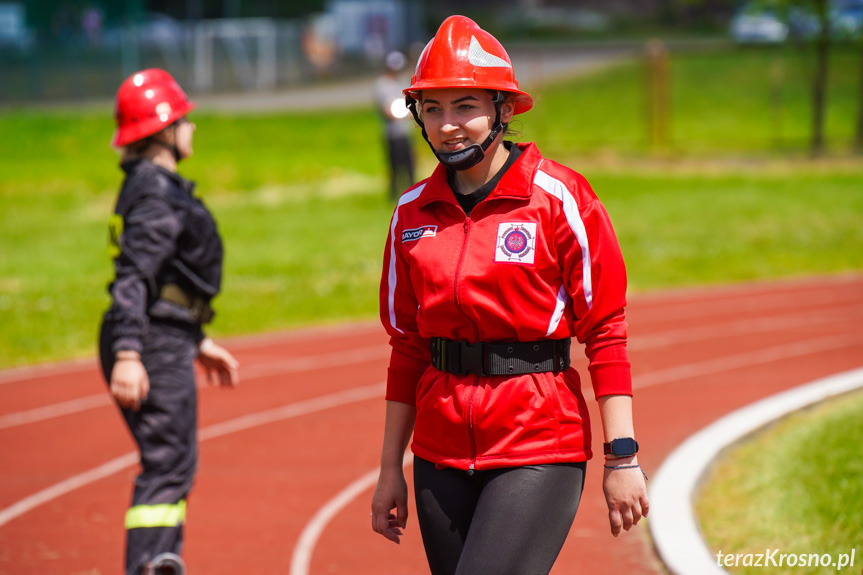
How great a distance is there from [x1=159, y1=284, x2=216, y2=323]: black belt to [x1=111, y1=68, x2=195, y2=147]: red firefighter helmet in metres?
0.62

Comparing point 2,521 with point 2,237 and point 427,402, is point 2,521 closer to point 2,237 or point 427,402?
point 427,402

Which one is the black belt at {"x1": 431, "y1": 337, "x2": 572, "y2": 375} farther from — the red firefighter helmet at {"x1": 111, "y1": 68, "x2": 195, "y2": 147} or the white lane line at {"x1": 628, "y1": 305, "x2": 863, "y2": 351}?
the white lane line at {"x1": 628, "y1": 305, "x2": 863, "y2": 351}

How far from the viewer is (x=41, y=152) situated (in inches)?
1143

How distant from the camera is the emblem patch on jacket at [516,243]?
3.06 m

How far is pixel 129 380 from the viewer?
409 centimetres

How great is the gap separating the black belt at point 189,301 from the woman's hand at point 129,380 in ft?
1.20

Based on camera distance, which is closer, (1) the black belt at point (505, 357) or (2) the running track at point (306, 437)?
(1) the black belt at point (505, 357)

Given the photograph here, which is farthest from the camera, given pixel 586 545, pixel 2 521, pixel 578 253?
pixel 2 521

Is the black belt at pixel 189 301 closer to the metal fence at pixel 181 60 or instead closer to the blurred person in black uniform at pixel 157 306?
the blurred person in black uniform at pixel 157 306

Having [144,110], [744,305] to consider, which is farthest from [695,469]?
[744,305]

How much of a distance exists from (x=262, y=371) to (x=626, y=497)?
23.0 ft

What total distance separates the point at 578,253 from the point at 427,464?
0.75m

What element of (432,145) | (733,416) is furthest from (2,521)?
(733,416)

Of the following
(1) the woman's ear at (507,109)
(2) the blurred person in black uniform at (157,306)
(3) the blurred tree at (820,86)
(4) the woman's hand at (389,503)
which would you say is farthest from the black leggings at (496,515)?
(3) the blurred tree at (820,86)
